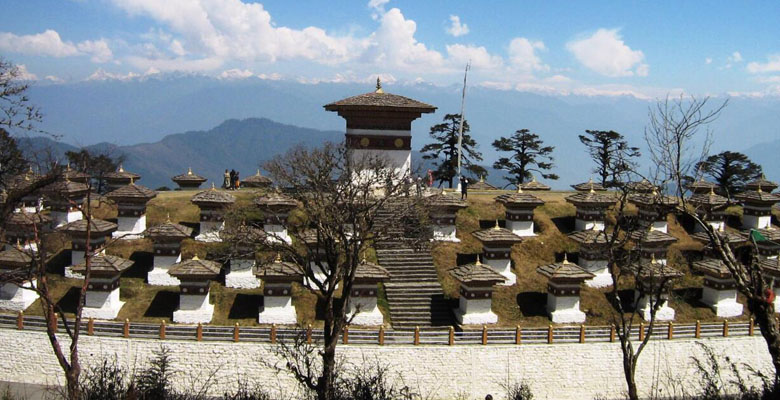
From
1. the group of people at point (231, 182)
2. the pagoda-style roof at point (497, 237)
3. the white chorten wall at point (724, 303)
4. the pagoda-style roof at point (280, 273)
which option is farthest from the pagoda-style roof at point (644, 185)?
the group of people at point (231, 182)

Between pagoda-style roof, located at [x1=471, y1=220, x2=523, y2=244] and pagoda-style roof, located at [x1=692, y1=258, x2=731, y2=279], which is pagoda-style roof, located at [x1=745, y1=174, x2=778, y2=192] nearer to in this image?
pagoda-style roof, located at [x1=692, y1=258, x2=731, y2=279]

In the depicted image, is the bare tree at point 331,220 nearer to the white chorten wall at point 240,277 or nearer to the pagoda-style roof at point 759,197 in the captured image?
the white chorten wall at point 240,277

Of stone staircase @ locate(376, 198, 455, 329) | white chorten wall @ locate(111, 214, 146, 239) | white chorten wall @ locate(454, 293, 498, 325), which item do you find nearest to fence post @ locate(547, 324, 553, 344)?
white chorten wall @ locate(454, 293, 498, 325)

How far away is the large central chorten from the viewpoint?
33438mm

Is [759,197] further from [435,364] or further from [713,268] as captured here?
[435,364]

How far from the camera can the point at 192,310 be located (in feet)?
76.1

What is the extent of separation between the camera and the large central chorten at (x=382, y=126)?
33438mm

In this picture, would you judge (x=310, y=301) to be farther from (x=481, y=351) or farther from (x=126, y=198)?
(x=126, y=198)

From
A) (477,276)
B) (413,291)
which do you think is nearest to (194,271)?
(413,291)

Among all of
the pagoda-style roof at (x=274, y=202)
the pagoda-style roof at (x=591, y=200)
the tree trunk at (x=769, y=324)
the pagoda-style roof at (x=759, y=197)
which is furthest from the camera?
the pagoda-style roof at (x=759, y=197)

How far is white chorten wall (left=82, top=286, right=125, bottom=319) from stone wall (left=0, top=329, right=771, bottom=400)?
2.03m

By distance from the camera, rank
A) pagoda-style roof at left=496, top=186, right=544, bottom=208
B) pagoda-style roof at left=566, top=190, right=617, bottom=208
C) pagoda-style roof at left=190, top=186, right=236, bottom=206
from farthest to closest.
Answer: pagoda-style roof at left=566, top=190, right=617, bottom=208
pagoda-style roof at left=496, top=186, right=544, bottom=208
pagoda-style roof at left=190, top=186, right=236, bottom=206

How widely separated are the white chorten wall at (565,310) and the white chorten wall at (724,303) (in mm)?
6356

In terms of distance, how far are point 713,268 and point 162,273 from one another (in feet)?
76.8
